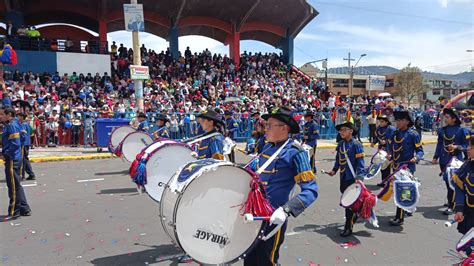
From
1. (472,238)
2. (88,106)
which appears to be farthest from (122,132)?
(88,106)

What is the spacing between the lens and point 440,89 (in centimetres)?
8225

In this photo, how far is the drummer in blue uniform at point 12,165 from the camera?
253 inches

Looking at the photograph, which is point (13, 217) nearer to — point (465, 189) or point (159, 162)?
point (159, 162)

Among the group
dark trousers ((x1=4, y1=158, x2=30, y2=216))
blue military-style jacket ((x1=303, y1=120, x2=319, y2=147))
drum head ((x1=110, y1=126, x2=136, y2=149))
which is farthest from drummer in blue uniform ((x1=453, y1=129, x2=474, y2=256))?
drum head ((x1=110, y1=126, x2=136, y2=149))

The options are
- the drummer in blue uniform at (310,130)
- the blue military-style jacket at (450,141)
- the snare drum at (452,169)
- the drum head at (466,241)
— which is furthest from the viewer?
the drummer in blue uniform at (310,130)

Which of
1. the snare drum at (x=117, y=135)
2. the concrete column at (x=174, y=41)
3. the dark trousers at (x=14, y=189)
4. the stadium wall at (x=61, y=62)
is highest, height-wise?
the concrete column at (x=174, y=41)

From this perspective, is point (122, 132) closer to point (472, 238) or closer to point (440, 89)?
point (472, 238)

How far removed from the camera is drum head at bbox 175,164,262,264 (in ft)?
9.44

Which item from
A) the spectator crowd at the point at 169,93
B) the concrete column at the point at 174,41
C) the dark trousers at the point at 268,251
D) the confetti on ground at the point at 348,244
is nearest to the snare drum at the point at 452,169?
the confetti on ground at the point at 348,244

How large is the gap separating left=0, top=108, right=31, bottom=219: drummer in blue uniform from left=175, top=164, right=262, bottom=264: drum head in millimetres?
4911

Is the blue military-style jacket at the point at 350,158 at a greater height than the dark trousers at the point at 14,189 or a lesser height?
greater

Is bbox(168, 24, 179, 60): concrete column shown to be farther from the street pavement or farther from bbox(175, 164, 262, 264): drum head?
bbox(175, 164, 262, 264): drum head

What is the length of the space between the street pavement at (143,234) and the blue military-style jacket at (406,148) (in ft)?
3.38

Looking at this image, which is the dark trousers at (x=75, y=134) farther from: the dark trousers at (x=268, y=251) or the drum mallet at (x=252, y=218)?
the drum mallet at (x=252, y=218)
